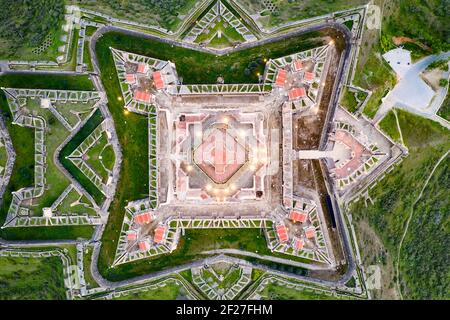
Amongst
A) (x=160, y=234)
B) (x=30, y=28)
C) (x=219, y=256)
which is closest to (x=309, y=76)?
(x=219, y=256)

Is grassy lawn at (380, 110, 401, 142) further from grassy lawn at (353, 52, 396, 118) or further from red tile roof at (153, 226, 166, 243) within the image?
red tile roof at (153, 226, 166, 243)

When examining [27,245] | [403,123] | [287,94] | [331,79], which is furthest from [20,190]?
[403,123]

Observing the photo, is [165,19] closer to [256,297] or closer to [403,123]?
[403,123]

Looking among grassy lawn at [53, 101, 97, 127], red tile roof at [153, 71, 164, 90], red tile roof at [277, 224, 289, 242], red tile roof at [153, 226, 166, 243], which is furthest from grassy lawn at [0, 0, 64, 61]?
red tile roof at [277, 224, 289, 242]

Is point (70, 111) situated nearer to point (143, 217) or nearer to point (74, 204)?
point (74, 204)

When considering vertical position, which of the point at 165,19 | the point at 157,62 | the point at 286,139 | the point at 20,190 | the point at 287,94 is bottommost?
the point at 20,190

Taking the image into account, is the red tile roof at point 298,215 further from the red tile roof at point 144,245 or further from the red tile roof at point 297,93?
the red tile roof at point 144,245

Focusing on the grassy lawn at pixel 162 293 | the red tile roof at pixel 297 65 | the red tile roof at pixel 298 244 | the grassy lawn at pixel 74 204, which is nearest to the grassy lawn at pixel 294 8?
the red tile roof at pixel 297 65
